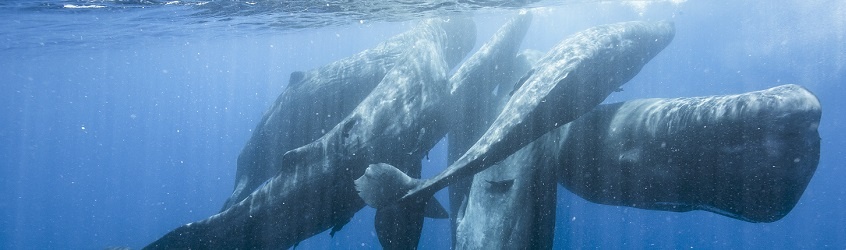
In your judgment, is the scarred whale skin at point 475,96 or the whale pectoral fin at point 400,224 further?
the scarred whale skin at point 475,96

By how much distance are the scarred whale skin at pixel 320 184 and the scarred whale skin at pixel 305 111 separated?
9.87 ft

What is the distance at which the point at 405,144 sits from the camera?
25.0 feet

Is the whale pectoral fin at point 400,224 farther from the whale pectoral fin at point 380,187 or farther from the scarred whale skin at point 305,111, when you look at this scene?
the scarred whale skin at point 305,111

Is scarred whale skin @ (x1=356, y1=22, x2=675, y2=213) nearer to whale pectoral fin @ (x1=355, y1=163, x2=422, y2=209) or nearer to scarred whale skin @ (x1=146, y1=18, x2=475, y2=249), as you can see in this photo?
whale pectoral fin @ (x1=355, y1=163, x2=422, y2=209)

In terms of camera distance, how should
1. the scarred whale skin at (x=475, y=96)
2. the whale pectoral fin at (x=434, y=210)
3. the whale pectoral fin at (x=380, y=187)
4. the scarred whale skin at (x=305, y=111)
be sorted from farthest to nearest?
the scarred whale skin at (x=305, y=111), the scarred whale skin at (x=475, y=96), the whale pectoral fin at (x=434, y=210), the whale pectoral fin at (x=380, y=187)

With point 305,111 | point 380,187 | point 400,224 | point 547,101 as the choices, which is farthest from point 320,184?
point 305,111

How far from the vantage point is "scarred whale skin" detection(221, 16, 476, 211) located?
10.8 metres

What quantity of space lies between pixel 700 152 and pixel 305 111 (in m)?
7.98

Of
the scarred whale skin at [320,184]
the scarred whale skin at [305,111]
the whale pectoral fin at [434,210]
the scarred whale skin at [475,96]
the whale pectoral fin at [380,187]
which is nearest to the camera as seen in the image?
the whale pectoral fin at [380,187]

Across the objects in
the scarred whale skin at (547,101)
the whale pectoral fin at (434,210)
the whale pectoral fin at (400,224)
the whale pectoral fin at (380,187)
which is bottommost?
the whale pectoral fin at (434,210)

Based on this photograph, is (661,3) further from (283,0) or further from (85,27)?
(85,27)

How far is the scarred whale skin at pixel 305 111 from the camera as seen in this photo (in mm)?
10758

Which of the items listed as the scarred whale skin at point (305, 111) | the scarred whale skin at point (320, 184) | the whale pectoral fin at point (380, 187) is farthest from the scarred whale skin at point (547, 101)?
the scarred whale skin at point (305, 111)

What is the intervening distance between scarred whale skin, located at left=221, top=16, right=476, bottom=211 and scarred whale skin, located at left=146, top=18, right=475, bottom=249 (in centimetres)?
301
